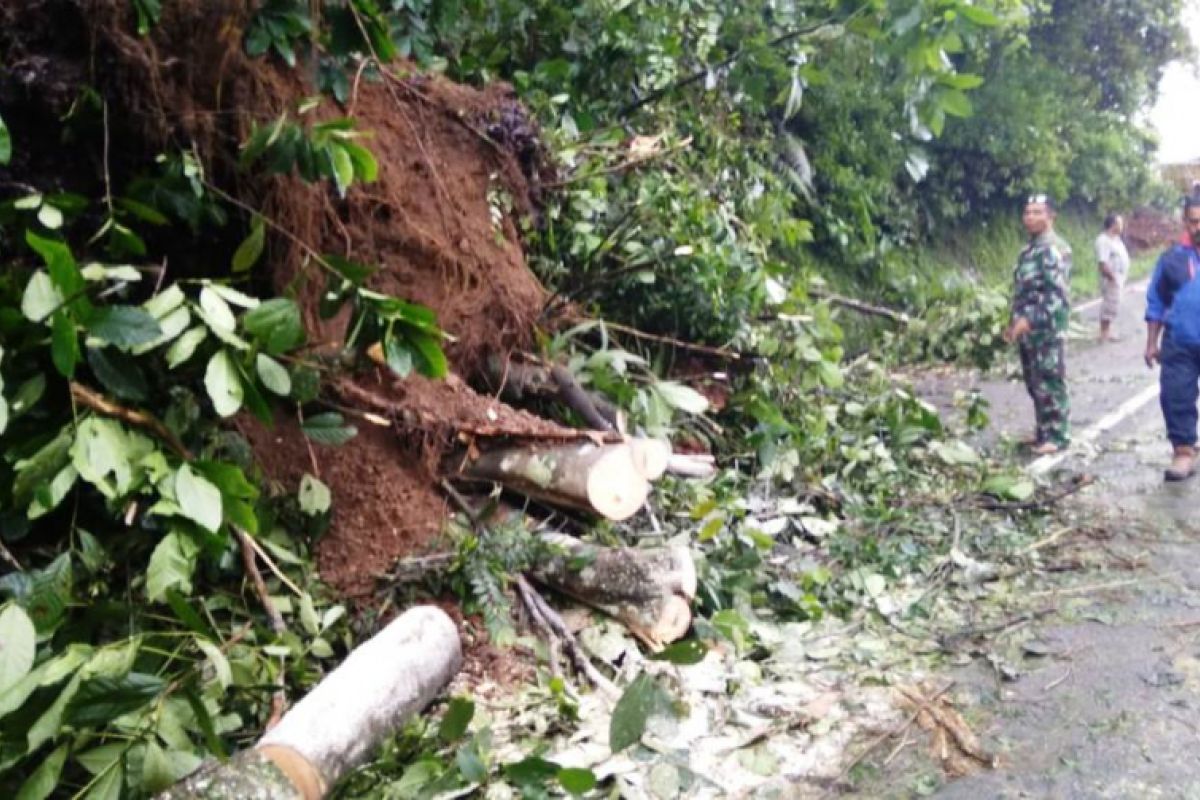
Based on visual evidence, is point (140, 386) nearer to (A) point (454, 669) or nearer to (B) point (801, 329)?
(A) point (454, 669)

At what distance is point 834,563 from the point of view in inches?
183

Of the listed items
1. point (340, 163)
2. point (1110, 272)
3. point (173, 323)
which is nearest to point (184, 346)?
point (173, 323)

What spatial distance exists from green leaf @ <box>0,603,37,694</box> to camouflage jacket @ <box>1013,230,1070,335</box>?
6.34 meters

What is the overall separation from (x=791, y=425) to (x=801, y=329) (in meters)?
0.68

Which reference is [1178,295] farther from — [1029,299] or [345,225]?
[345,225]

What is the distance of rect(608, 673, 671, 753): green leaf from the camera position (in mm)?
2779

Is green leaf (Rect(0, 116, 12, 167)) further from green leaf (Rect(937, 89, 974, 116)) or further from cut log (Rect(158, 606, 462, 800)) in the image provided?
green leaf (Rect(937, 89, 974, 116))

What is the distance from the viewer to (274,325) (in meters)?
3.05

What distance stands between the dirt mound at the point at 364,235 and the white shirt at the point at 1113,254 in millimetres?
10149

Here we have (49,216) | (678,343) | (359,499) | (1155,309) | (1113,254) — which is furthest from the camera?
(1113,254)

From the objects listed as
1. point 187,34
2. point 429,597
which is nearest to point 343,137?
point 187,34

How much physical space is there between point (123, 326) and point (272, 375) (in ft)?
1.50

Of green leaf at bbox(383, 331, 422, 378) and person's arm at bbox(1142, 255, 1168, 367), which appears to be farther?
person's arm at bbox(1142, 255, 1168, 367)

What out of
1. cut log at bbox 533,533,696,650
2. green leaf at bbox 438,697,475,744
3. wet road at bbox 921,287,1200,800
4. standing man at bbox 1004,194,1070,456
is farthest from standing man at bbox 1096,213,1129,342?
green leaf at bbox 438,697,475,744
